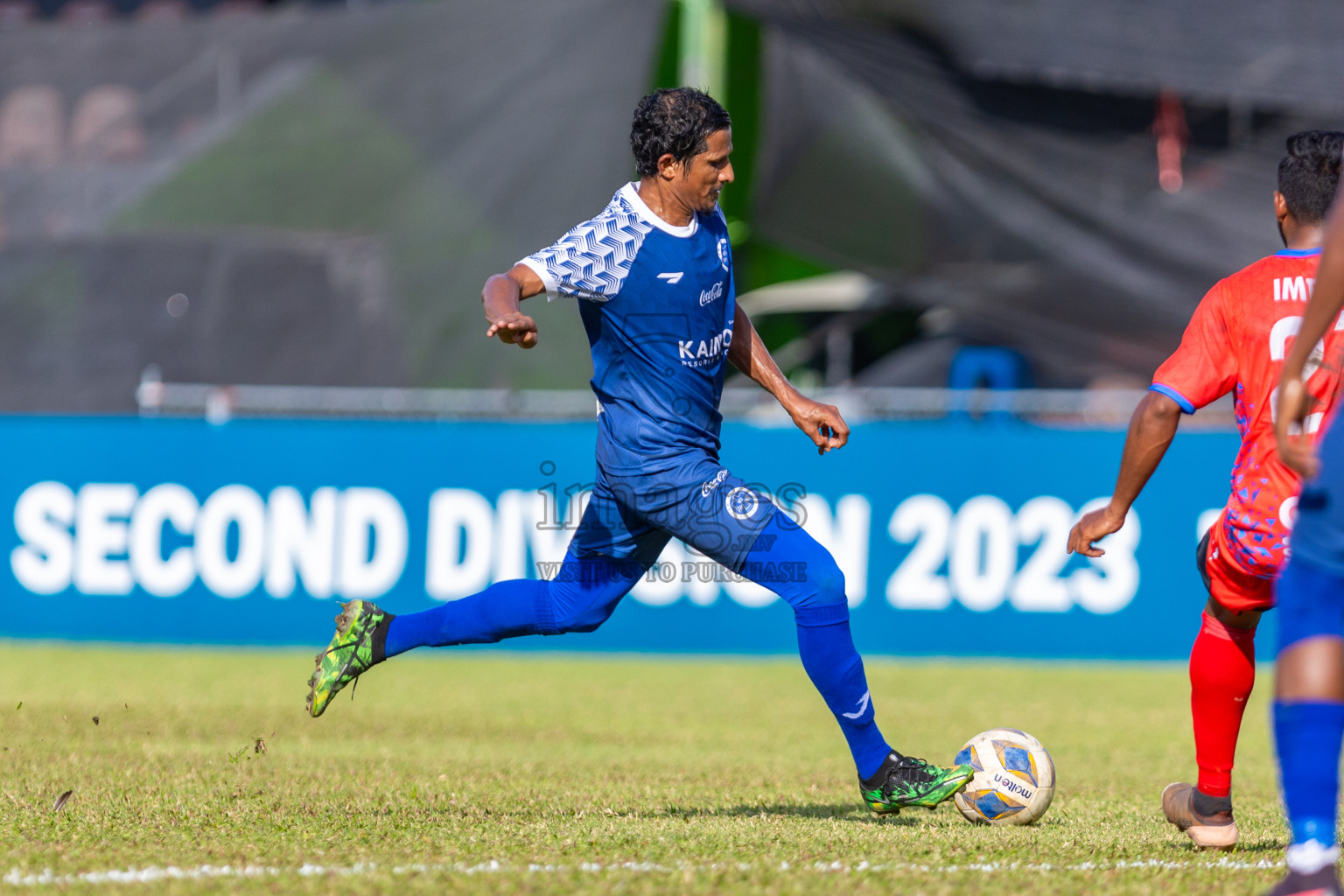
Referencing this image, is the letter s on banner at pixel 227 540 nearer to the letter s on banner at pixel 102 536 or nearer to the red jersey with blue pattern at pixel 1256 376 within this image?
the letter s on banner at pixel 102 536

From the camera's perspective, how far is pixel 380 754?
6.63 metres

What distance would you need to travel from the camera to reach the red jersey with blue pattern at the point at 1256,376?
14.0 feet

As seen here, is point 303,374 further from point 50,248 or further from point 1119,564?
point 1119,564

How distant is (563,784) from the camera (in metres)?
5.78

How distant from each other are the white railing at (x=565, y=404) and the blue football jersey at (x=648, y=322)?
7.05 meters

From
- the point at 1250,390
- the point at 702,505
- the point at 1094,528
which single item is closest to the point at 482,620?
the point at 702,505

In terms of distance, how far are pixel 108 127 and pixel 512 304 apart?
43.7ft

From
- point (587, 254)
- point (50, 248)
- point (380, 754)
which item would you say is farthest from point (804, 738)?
point (50, 248)

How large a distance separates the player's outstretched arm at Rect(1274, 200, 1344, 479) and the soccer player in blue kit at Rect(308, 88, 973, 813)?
1.83 metres

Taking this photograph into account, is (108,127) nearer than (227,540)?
No

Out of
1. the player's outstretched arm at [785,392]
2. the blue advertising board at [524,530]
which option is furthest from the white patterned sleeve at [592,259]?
the blue advertising board at [524,530]

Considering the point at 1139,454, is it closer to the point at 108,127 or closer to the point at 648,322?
the point at 648,322

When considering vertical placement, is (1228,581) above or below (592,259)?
below

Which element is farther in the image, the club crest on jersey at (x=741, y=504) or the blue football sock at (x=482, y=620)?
the blue football sock at (x=482, y=620)
